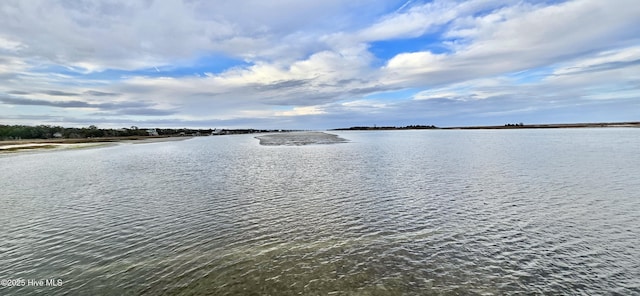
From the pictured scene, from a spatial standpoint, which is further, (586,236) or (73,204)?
(73,204)

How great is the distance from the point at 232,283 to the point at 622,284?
844 centimetres

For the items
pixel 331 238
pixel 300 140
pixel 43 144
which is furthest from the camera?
pixel 300 140

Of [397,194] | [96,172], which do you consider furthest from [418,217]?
[96,172]

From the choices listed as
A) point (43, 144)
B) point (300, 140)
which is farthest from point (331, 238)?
point (43, 144)

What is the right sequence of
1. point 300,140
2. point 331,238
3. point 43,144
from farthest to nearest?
point 300,140
point 43,144
point 331,238

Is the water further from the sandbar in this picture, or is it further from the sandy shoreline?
the sandy shoreline

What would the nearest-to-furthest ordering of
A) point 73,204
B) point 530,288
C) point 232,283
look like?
point 530,288 < point 232,283 < point 73,204

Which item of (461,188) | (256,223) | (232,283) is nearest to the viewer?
(232,283)

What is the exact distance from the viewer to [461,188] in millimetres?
17062

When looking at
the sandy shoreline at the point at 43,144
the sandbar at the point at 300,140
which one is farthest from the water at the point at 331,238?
the sandy shoreline at the point at 43,144

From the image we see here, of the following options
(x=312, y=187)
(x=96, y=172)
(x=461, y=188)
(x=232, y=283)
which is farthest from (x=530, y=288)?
(x=96, y=172)

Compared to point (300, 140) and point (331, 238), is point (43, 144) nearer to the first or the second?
point (300, 140)

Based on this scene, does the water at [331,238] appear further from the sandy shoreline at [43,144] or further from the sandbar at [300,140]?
the sandy shoreline at [43,144]

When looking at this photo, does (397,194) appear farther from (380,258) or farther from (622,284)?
(622,284)
